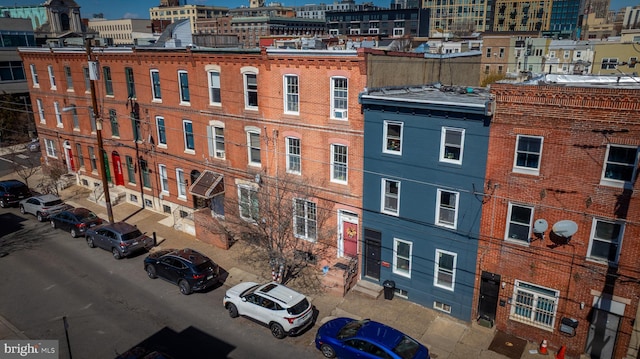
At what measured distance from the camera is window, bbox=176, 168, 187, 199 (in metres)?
31.3

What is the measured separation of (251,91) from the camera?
25.3 m

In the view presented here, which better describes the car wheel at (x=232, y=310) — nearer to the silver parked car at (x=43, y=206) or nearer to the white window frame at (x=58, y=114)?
the silver parked car at (x=43, y=206)

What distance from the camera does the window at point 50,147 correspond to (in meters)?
41.6

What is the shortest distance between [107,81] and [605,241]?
34213 mm

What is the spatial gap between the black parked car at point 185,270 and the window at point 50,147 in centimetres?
2524

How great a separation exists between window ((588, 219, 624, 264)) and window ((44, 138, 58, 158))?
145 ft

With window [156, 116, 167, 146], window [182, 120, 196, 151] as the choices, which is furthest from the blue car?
window [156, 116, 167, 146]

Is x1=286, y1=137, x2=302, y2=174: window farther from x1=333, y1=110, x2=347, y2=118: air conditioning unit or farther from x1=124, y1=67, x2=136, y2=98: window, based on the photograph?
x1=124, y1=67, x2=136, y2=98: window

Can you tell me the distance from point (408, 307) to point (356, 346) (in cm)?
555

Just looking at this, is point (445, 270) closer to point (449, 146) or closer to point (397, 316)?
point (397, 316)

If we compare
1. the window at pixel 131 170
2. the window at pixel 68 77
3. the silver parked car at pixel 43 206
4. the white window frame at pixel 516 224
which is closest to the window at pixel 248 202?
the window at pixel 131 170

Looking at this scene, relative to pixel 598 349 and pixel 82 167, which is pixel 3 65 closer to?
pixel 82 167

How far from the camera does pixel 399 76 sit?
78.6ft

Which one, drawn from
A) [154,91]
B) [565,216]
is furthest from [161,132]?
[565,216]
